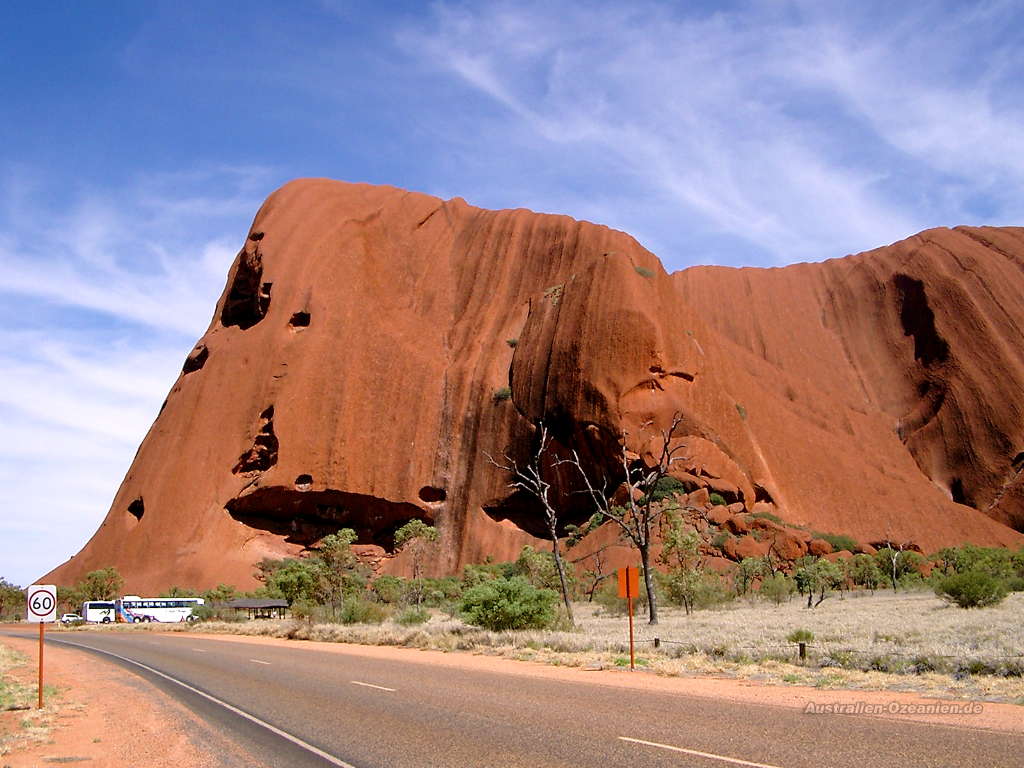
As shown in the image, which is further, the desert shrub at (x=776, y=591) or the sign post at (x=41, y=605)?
the desert shrub at (x=776, y=591)

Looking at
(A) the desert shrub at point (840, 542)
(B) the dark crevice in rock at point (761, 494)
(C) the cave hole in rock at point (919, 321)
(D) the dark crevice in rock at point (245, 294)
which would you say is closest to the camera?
(A) the desert shrub at point (840, 542)

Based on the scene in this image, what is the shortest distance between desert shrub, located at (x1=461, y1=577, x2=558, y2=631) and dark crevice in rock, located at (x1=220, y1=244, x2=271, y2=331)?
56.6 m

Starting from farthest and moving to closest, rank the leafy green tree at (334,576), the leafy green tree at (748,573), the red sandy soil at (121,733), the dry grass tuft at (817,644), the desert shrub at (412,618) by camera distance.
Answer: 1. the leafy green tree at (748,573)
2. the leafy green tree at (334,576)
3. the desert shrub at (412,618)
4. the dry grass tuft at (817,644)
5. the red sandy soil at (121,733)

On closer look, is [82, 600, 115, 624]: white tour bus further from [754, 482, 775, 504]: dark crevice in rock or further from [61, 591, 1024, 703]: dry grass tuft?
[754, 482, 775, 504]: dark crevice in rock

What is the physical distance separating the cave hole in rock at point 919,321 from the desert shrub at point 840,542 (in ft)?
109

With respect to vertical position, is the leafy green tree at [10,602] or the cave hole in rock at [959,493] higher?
the cave hole in rock at [959,493]

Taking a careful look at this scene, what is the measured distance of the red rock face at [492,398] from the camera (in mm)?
62188

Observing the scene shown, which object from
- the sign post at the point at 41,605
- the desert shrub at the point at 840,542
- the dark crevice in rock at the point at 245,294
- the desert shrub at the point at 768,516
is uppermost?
the dark crevice in rock at the point at 245,294

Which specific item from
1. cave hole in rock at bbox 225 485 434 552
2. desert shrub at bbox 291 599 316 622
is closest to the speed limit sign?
desert shrub at bbox 291 599 316 622

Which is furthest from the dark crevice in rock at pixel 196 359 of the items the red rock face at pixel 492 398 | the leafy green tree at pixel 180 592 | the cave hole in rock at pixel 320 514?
the leafy green tree at pixel 180 592

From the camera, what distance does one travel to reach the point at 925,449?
78750 millimetres

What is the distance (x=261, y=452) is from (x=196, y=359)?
1451cm

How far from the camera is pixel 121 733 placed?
1081 cm

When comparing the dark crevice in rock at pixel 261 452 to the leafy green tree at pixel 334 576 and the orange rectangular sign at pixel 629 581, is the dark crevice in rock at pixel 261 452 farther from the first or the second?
the orange rectangular sign at pixel 629 581
